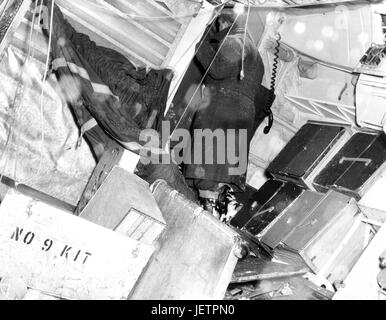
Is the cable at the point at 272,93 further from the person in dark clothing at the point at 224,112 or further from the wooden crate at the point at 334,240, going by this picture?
the wooden crate at the point at 334,240

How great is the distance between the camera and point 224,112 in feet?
15.6

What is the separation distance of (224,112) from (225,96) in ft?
0.58

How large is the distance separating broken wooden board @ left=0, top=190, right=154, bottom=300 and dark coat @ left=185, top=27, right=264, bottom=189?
67.1 inches

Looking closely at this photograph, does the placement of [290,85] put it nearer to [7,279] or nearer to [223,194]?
[223,194]

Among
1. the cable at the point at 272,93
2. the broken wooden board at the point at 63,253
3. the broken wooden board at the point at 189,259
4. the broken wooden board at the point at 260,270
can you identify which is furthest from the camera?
the cable at the point at 272,93

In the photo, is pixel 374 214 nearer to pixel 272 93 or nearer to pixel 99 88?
pixel 272 93

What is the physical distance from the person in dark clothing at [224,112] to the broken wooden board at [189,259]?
3.43ft

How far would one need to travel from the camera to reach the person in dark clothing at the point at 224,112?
471 centimetres

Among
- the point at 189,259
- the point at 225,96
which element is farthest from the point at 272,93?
the point at 189,259

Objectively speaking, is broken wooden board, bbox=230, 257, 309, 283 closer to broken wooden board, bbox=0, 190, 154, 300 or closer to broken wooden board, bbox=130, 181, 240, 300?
broken wooden board, bbox=130, 181, 240, 300

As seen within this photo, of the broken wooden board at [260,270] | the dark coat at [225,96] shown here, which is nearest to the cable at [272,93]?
the dark coat at [225,96]

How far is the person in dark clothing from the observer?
4.71 metres

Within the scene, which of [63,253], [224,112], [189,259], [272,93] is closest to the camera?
[63,253]

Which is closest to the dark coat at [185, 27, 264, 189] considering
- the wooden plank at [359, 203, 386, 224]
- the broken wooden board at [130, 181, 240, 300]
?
the broken wooden board at [130, 181, 240, 300]
